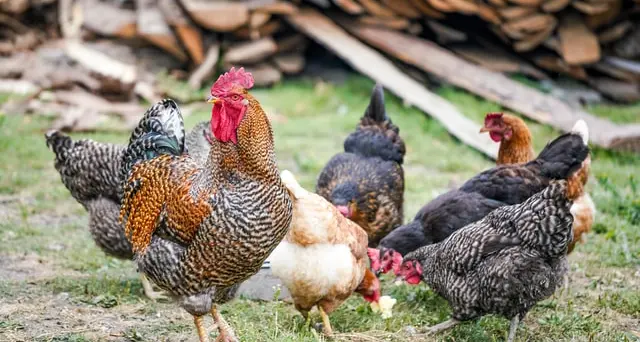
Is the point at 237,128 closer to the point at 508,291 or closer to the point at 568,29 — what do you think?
the point at 508,291

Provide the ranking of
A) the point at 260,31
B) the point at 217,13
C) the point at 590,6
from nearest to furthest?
the point at 590,6 → the point at 217,13 → the point at 260,31

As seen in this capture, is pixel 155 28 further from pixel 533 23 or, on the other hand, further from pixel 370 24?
pixel 533 23

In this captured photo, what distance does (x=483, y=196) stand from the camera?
5742mm

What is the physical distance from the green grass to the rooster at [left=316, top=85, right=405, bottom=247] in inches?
23.1

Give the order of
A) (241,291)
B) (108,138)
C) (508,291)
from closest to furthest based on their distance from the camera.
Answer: (508,291), (241,291), (108,138)

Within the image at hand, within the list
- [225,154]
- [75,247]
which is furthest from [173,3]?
[225,154]

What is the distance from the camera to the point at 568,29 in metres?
11.1

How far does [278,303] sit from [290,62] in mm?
7249

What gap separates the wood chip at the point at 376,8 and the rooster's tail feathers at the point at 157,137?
656cm

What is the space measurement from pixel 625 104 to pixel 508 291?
7.80m

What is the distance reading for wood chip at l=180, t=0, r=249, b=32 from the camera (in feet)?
36.0

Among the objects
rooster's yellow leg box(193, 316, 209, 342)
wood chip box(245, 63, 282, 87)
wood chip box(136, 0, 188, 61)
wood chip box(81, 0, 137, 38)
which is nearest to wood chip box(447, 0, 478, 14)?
wood chip box(245, 63, 282, 87)

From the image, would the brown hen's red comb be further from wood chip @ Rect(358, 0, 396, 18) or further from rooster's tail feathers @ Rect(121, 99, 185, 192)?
Answer: wood chip @ Rect(358, 0, 396, 18)

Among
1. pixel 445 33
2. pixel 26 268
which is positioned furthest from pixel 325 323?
pixel 445 33
